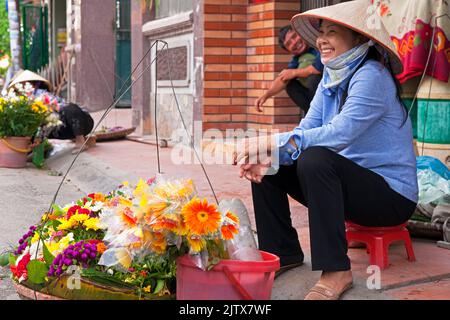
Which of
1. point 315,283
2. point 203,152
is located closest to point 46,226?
point 315,283

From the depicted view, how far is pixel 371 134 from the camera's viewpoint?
3.83m

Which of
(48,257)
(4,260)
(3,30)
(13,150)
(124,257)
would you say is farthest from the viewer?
(3,30)

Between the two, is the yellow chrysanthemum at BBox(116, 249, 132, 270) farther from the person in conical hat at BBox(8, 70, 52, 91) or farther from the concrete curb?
the person in conical hat at BBox(8, 70, 52, 91)

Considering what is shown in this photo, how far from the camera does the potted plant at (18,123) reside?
9078 mm

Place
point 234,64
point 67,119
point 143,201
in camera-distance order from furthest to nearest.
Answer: point 67,119 → point 234,64 → point 143,201

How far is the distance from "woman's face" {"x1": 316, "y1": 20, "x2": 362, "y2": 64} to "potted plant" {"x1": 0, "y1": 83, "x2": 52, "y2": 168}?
5768 millimetres

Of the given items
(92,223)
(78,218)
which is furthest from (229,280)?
(78,218)

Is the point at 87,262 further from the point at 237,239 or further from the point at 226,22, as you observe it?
the point at 226,22

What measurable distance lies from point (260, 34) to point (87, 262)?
17.8 feet

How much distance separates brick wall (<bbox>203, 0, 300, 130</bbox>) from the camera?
880 cm

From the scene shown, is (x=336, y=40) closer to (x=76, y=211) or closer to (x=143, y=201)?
(x=143, y=201)

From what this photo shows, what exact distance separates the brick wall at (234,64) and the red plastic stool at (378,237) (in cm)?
464

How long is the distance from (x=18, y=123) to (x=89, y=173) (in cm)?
113

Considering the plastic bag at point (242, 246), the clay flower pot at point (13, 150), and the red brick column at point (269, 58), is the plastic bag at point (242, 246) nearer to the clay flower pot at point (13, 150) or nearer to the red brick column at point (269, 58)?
the red brick column at point (269, 58)
